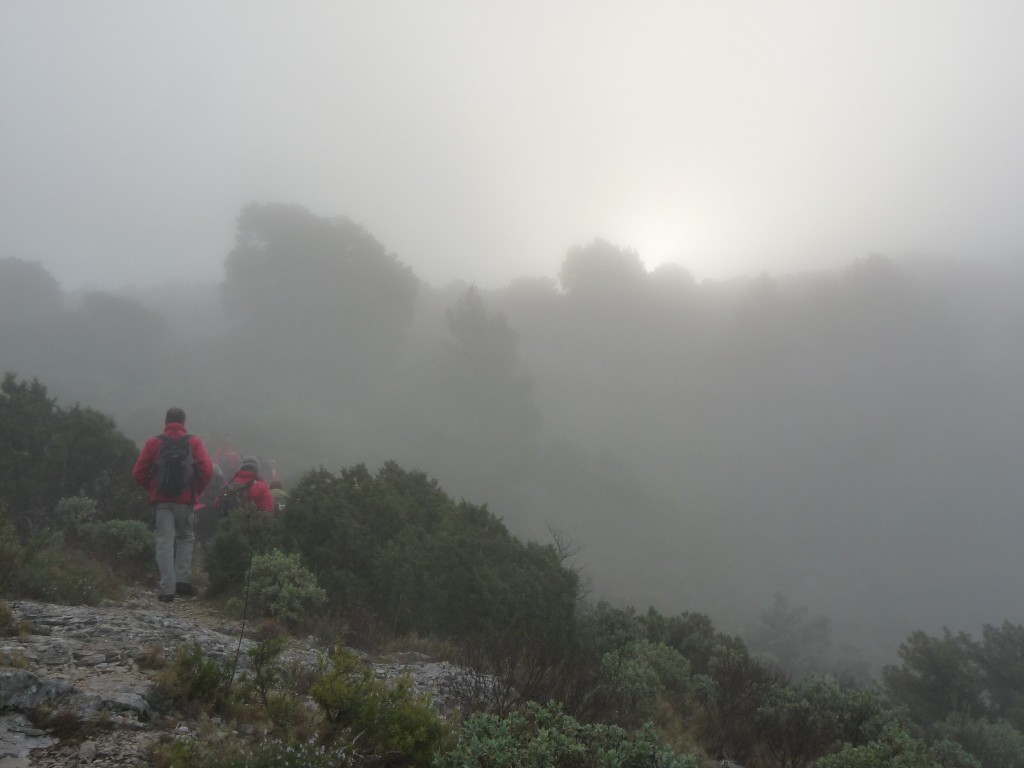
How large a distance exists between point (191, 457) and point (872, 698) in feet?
28.0

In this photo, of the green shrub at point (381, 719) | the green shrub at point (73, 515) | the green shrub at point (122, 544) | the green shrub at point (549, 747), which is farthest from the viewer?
the green shrub at point (73, 515)

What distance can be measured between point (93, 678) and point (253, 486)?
19.2 ft

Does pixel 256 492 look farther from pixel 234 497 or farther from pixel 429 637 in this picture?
pixel 429 637

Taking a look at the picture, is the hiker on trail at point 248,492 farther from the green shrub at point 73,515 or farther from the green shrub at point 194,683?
the green shrub at point 194,683

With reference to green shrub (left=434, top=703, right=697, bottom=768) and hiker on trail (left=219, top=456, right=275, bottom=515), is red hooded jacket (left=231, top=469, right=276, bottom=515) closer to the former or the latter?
hiker on trail (left=219, top=456, right=275, bottom=515)

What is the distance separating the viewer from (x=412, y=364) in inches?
2301

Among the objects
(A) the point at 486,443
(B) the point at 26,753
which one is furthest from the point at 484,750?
(A) the point at 486,443

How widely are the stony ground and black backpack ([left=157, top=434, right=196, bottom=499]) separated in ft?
4.36

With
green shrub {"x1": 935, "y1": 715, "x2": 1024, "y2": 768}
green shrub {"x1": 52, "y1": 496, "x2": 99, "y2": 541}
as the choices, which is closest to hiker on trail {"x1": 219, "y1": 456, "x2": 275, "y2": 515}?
green shrub {"x1": 52, "y1": 496, "x2": 99, "y2": 541}

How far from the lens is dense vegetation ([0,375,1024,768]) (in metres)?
3.37

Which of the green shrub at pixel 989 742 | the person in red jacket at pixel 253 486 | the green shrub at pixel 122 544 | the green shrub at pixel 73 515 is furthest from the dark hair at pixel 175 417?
the green shrub at pixel 989 742

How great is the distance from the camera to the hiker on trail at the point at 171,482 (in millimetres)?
6832

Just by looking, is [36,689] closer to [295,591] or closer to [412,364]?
[295,591]

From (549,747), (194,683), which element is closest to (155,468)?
(194,683)
